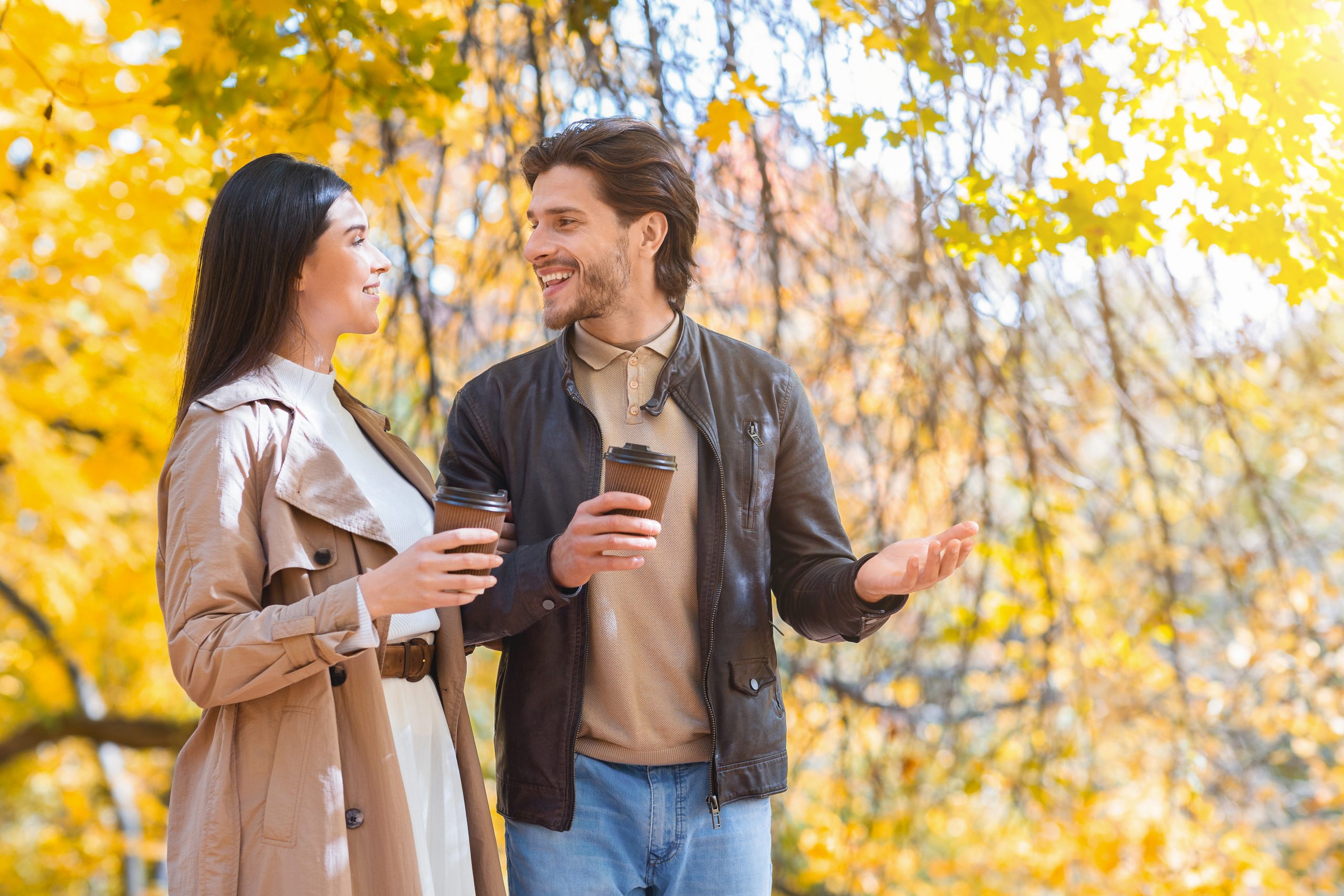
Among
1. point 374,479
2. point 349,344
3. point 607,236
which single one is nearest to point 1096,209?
point 607,236

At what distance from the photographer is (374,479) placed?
1.81m

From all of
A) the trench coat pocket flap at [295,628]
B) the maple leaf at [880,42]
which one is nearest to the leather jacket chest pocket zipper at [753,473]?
the trench coat pocket flap at [295,628]

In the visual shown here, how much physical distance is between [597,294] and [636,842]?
0.95 m

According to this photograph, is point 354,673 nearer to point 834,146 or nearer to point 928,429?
point 834,146

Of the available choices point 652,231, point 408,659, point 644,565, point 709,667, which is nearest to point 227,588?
point 408,659

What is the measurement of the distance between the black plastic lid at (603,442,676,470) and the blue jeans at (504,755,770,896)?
59 centimetres

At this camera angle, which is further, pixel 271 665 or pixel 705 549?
pixel 705 549

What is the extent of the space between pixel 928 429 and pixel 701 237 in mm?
1127

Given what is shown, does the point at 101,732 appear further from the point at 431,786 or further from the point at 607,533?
the point at 607,533

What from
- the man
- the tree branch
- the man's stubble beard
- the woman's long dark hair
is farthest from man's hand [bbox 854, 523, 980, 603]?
the tree branch

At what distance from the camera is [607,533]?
149cm

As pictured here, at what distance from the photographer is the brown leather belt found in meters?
1.67

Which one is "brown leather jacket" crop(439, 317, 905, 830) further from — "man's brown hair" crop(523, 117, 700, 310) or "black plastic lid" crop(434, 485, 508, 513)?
"black plastic lid" crop(434, 485, 508, 513)

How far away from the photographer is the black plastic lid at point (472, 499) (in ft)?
4.69
